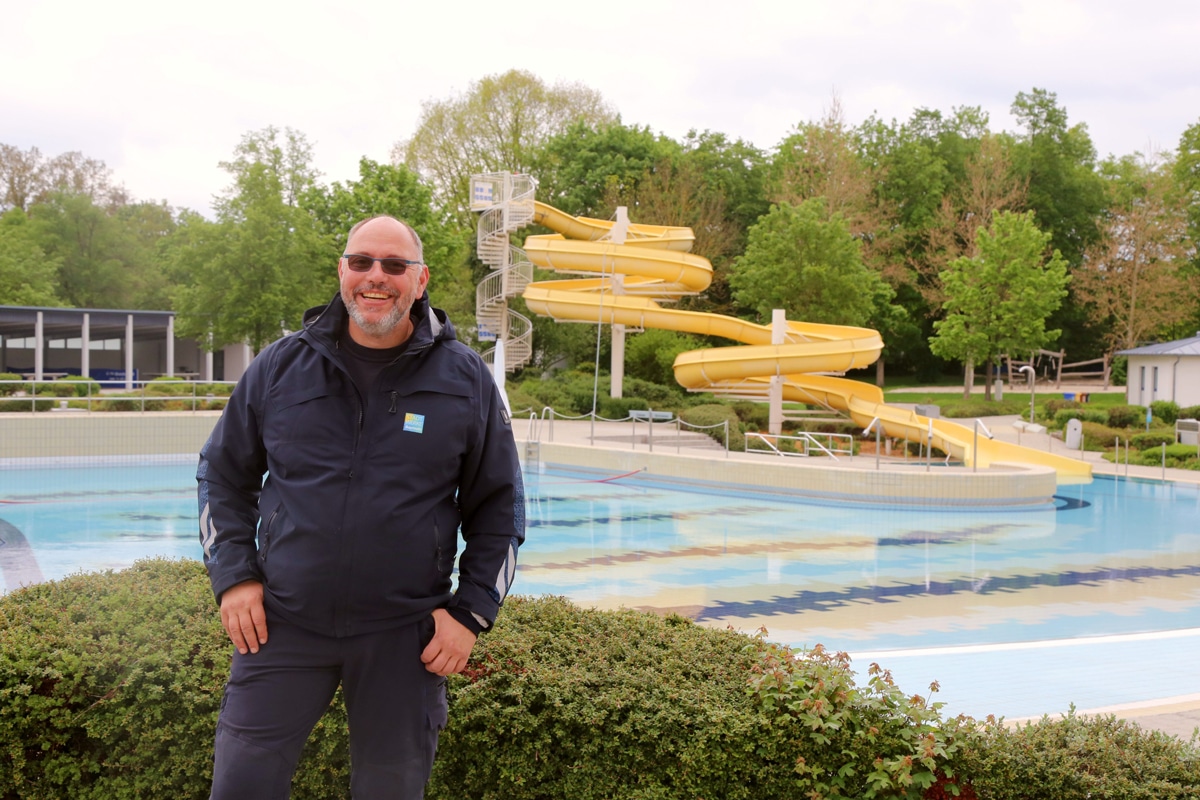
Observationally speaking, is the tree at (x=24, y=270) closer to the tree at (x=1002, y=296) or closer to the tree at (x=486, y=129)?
the tree at (x=486, y=129)

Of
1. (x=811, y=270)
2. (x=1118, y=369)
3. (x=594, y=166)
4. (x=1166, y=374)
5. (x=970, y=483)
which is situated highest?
(x=594, y=166)

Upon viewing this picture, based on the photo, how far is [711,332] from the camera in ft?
100

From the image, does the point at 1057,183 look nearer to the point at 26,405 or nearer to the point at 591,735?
the point at 26,405

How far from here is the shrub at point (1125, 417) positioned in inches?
1133

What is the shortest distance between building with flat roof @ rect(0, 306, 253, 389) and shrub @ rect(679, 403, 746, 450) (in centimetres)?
1811

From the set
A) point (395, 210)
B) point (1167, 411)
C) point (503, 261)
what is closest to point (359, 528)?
point (1167, 411)

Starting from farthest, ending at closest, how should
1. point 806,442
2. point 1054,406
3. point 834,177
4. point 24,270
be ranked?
point 834,177
point 24,270
point 1054,406
point 806,442

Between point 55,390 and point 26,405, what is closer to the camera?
point 26,405

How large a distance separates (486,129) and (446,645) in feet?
171

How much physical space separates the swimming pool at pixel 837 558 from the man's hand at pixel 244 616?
15.1 ft

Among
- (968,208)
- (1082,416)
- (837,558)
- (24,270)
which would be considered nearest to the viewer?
(837,558)

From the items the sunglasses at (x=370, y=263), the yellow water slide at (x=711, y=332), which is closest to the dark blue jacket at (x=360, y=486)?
the sunglasses at (x=370, y=263)

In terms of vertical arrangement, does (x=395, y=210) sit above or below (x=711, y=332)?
above

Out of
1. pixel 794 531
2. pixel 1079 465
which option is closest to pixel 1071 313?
pixel 1079 465
